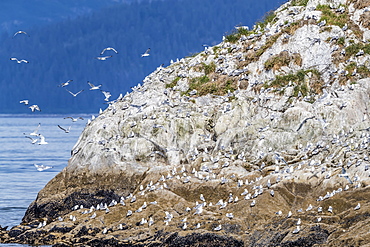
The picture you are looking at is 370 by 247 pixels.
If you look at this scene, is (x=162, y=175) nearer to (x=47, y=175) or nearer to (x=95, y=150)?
(x=95, y=150)

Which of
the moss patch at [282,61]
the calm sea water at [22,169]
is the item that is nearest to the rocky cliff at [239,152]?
the moss patch at [282,61]

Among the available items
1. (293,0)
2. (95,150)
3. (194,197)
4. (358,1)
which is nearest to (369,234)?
(194,197)

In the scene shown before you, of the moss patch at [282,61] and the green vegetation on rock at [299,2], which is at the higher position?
the green vegetation on rock at [299,2]

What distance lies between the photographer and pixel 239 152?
38875mm

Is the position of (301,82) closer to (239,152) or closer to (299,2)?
(239,152)

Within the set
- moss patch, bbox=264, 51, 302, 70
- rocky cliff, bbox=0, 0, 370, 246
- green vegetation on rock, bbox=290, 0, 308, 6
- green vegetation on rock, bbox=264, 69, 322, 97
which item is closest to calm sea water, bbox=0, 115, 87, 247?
rocky cliff, bbox=0, 0, 370, 246

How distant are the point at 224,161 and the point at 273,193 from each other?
4783mm

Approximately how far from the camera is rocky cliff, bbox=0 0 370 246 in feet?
106

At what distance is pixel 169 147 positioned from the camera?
135 feet

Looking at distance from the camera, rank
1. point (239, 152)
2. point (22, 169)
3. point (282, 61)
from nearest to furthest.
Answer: point (239, 152) → point (282, 61) → point (22, 169)

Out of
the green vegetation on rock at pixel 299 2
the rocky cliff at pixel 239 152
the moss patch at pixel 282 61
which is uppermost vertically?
the green vegetation on rock at pixel 299 2

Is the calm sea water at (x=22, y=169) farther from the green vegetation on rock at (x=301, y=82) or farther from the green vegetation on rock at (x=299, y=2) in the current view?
the green vegetation on rock at (x=299, y=2)

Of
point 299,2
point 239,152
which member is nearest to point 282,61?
point 299,2

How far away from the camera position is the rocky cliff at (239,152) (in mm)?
32281
